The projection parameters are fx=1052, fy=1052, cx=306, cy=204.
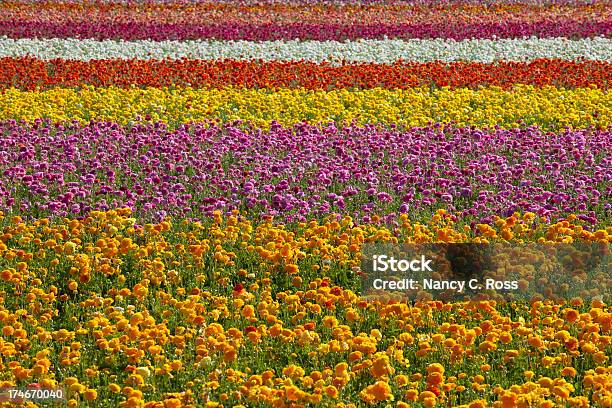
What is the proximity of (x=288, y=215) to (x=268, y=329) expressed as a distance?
2.18 m

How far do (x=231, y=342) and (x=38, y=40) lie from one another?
14.7 meters

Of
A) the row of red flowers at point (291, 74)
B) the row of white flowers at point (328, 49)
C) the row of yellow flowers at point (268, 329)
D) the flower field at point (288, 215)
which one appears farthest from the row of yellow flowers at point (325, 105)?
the row of yellow flowers at point (268, 329)

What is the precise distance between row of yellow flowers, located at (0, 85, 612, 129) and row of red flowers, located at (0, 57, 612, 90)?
51 cm

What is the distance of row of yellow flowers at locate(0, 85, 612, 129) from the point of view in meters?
11.8

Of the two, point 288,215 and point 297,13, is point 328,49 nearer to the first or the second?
point 297,13

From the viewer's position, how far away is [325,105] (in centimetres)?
1250

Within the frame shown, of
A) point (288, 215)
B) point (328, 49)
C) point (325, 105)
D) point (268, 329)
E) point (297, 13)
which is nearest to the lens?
point (268, 329)

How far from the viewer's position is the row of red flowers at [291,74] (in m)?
14.0

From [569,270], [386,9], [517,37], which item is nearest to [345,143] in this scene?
[569,270]

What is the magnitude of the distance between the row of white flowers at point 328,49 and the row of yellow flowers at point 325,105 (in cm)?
329

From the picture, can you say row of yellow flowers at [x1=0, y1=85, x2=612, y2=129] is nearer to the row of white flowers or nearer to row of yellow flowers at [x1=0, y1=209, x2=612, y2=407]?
the row of white flowers

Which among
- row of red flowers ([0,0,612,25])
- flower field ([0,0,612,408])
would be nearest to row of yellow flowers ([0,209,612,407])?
flower field ([0,0,612,408])

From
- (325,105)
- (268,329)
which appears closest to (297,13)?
(325,105)

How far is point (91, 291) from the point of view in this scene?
268 inches
